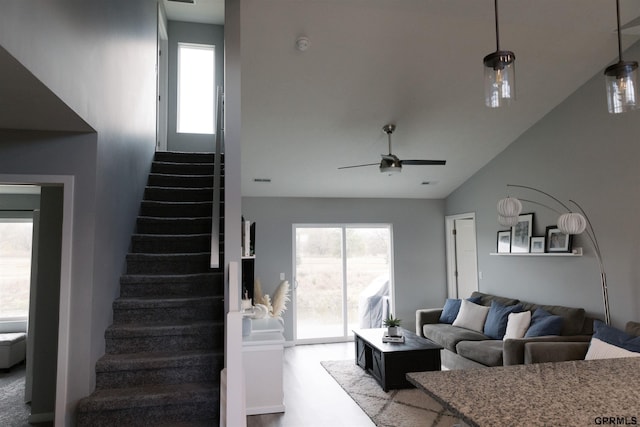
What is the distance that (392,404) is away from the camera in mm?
4086

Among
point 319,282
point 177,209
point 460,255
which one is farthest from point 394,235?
point 177,209

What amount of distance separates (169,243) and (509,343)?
3.42m

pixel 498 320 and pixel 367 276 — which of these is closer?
pixel 498 320

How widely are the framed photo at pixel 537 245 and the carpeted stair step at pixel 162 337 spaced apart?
395 centimetres

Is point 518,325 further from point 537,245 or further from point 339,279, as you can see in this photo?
point 339,279

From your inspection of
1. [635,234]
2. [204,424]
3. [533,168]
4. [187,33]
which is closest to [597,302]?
[635,234]

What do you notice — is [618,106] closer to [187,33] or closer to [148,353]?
[148,353]

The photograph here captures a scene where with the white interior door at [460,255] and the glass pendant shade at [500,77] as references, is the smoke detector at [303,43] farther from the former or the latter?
the white interior door at [460,255]

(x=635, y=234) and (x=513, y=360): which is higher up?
(x=635, y=234)

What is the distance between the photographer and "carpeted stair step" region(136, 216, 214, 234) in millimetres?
4062

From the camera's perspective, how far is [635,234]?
13.1ft

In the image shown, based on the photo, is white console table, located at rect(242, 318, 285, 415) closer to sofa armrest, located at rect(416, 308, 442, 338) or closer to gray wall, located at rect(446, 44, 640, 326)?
sofa armrest, located at rect(416, 308, 442, 338)

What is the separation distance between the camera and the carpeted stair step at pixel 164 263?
369 centimetres

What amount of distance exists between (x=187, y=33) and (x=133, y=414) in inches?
232
